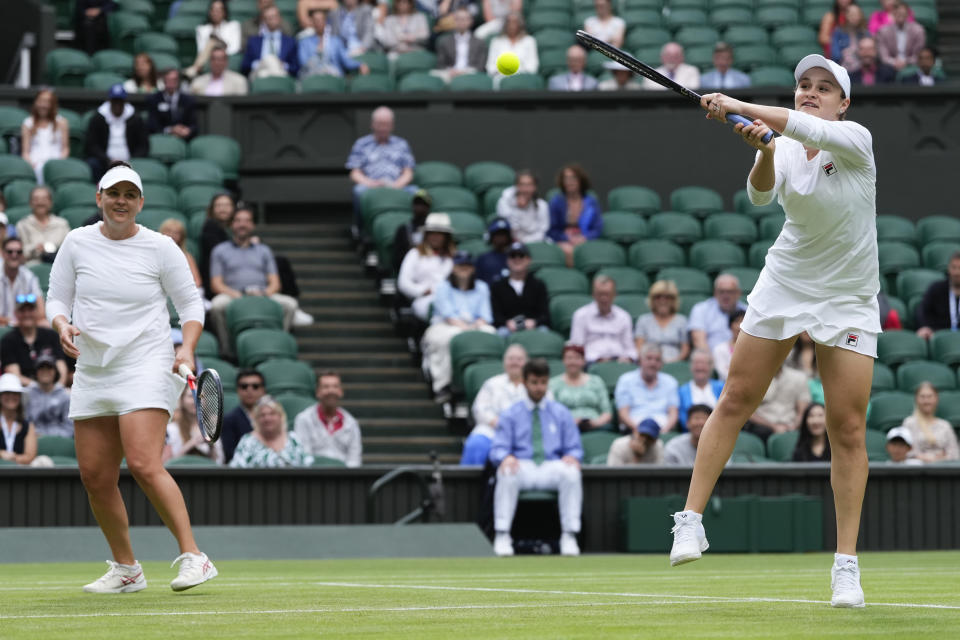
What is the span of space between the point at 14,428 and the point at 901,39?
1194 cm

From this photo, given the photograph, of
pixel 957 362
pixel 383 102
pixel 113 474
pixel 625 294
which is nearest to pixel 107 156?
pixel 383 102

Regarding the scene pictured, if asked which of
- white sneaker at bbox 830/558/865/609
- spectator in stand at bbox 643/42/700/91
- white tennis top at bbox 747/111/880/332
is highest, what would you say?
spectator in stand at bbox 643/42/700/91

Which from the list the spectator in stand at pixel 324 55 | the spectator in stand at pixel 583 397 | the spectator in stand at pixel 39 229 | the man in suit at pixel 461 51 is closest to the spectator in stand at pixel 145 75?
the spectator in stand at pixel 324 55

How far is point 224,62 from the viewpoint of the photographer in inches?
696

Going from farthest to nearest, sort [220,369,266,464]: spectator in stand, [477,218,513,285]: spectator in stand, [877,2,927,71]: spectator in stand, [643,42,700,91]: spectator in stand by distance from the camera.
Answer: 1. [877,2,927,71]: spectator in stand
2. [643,42,700,91]: spectator in stand
3. [477,218,513,285]: spectator in stand
4. [220,369,266,464]: spectator in stand

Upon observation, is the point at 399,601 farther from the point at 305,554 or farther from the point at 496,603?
the point at 305,554

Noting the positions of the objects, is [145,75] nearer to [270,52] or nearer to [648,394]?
[270,52]

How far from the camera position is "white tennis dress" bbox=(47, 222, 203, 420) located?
7.05 m

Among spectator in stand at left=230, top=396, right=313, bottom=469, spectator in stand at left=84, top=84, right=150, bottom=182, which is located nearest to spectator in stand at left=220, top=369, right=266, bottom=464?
spectator in stand at left=230, top=396, right=313, bottom=469

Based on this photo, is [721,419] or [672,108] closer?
[721,419]

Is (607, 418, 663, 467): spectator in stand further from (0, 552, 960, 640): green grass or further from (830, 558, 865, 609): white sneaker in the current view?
(830, 558, 865, 609): white sneaker

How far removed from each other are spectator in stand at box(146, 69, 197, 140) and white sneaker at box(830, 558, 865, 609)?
12.4 m

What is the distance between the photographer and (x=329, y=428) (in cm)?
1302

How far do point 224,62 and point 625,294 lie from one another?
17.5 feet
